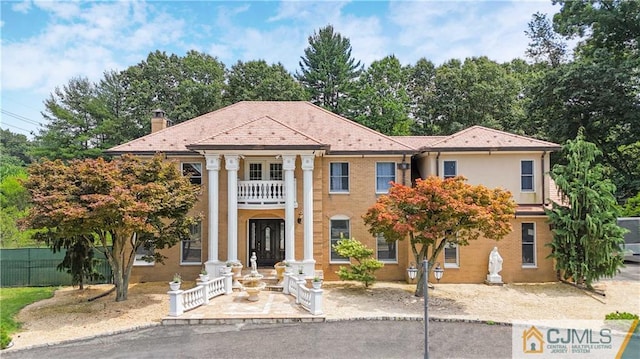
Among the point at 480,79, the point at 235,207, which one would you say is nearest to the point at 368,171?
the point at 235,207

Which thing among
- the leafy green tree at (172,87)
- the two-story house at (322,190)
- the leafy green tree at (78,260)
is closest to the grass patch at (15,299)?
the leafy green tree at (78,260)

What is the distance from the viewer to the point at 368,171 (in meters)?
18.8

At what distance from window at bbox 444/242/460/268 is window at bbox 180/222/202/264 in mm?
11584

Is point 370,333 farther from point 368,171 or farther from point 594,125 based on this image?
point 594,125

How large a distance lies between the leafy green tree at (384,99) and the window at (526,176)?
2025cm

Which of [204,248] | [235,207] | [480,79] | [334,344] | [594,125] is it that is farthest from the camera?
[480,79]

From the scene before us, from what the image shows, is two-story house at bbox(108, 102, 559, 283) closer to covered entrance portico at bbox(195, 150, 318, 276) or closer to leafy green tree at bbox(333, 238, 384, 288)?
covered entrance portico at bbox(195, 150, 318, 276)

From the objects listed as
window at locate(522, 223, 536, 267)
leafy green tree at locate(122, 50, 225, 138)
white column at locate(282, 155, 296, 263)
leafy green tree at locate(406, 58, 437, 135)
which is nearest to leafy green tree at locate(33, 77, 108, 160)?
leafy green tree at locate(122, 50, 225, 138)

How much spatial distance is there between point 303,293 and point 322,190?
5998 mm

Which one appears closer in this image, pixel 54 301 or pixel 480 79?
pixel 54 301

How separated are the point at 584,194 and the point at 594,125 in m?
16.1

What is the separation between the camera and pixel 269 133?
1714cm

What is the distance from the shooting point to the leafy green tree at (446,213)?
13.8m

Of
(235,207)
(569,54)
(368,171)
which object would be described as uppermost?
(569,54)
